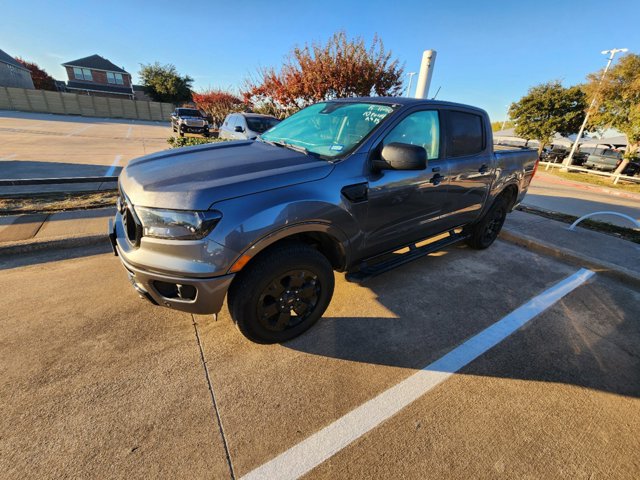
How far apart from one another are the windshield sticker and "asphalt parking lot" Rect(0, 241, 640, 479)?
5.52 ft

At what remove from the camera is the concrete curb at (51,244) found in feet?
11.1

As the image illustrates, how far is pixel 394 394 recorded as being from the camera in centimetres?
206

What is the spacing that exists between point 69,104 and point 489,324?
151 feet

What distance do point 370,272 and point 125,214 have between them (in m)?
1.99

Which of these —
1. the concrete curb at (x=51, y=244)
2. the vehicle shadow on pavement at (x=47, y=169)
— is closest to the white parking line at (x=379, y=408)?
the concrete curb at (x=51, y=244)

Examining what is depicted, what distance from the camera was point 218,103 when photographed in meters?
25.6

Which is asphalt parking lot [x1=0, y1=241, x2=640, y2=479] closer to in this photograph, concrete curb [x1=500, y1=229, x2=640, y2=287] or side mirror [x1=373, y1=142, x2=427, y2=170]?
concrete curb [x1=500, y1=229, x2=640, y2=287]

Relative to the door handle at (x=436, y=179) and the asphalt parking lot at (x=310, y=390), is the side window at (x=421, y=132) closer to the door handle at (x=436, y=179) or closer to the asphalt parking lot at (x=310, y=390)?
the door handle at (x=436, y=179)

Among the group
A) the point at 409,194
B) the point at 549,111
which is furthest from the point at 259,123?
the point at 549,111

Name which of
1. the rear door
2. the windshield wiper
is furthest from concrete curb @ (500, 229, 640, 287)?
the windshield wiper

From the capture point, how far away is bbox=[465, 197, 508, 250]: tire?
4148 millimetres

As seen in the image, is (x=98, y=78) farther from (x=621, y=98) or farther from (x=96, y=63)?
(x=621, y=98)

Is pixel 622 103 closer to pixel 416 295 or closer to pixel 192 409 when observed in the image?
pixel 416 295

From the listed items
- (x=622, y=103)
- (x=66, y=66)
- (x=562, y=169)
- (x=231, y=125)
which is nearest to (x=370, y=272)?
(x=231, y=125)
